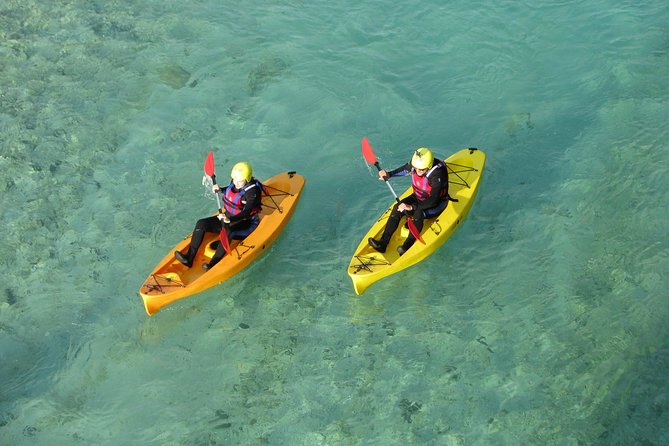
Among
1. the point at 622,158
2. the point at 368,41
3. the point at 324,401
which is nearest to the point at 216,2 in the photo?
the point at 368,41

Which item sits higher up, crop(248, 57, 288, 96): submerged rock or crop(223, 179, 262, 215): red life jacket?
crop(248, 57, 288, 96): submerged rock

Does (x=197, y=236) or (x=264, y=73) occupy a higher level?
(x=264, y=73)

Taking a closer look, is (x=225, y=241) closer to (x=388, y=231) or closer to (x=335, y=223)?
(x=335, y=223)

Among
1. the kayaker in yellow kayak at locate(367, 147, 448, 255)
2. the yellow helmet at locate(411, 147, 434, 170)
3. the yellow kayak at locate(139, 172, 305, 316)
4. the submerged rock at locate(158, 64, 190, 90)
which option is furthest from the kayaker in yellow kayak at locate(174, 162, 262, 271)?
the submerged rock at locate(158, 64, 190, 90)

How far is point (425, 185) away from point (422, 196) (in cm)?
21

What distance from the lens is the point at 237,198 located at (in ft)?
33.5

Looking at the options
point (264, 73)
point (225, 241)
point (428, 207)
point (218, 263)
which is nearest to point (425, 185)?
point (428, 207)

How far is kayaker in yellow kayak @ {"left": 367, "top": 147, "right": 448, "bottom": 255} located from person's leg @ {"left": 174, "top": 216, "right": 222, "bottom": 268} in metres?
2.23

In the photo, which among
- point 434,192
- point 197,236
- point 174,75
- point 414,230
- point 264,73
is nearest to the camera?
point 414,230

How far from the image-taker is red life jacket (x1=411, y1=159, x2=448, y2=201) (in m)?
10.0

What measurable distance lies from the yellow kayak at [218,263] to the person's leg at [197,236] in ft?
0.52

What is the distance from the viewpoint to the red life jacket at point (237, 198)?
10195 millimetres

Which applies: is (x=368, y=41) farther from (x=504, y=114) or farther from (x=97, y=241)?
(x=97, y=241)

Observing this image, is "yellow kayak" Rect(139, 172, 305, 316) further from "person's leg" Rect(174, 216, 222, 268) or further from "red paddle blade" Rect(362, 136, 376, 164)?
"red paddle blade" Rect(362, 136, 376, 164)
